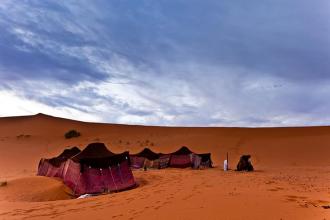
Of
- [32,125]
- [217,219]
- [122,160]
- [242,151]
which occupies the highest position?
[32,125]

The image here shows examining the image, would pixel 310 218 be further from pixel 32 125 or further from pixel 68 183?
pixel 32 125

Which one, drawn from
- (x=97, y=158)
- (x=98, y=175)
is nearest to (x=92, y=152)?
(x=97, y=158)

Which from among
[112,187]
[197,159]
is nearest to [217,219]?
[112,187]

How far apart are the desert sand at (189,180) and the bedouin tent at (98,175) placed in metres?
0.53

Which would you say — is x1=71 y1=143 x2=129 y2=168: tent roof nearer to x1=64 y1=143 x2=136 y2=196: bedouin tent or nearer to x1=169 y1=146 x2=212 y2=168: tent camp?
x1=64 y1=143 x2=136 y2=196: bedouin tent

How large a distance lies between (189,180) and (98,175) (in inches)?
138

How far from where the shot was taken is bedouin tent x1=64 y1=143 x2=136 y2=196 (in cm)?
1340

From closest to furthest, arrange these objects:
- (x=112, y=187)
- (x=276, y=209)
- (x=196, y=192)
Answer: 1. (x=276, y=209)
2. (x=196, y=192)
3. (x=112, y=187)

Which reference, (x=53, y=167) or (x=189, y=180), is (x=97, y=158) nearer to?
(x=189, y=180)

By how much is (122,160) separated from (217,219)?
26.5 feet

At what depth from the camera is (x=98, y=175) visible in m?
13.7

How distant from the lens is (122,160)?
47.8 ft

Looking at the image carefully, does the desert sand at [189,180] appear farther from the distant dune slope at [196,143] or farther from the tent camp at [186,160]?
the tent camp at [186,160]

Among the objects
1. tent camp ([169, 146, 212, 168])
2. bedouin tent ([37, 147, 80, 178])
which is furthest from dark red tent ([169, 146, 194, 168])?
bedouin tent ([37, 147, 80, 178])
